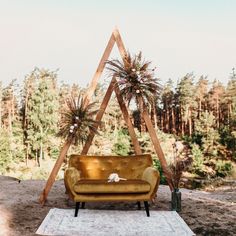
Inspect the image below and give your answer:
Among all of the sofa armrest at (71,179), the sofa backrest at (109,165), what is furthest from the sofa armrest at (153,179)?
the sofa armrest at (71,179)

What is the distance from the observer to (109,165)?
273 inches

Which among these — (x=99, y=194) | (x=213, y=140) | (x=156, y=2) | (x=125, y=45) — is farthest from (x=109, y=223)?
(x=213, y=140)

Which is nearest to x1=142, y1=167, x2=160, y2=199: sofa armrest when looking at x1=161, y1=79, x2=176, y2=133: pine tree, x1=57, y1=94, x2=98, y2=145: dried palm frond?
x1=57, y1=94, x2=98, y2=145: dried palm frond

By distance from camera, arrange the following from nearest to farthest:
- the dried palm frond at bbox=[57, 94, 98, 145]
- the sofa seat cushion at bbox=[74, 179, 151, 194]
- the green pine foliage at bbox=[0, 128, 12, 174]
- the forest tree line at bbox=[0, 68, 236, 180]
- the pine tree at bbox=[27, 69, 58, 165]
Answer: the sofa seat cushion at bbox=[74, 179, 151, 194]
the dried palm frond at bbox=[57, 94, 98, 145]
the green pine foliage at bbox=[0, 128, 12, 174]
the forest tree line at bbox=[0, 68, 236, 180]
the pine tree at bbox=[27, 69, 58, 165]

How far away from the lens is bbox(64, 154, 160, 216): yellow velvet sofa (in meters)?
5.91

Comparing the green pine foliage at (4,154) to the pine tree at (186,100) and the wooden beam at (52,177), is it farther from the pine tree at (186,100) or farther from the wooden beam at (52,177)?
the wooden beam at (52,177)

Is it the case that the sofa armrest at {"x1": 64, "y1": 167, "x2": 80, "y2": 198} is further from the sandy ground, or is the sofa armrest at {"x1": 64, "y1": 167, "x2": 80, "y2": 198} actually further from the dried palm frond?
the dried palm frond

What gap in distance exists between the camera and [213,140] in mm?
34125

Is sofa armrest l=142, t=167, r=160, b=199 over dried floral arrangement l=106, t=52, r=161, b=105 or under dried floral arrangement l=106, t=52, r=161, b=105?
under

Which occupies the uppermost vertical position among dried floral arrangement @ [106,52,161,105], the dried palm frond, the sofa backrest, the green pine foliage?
dried floral arrangement @ [106,52,161,105]

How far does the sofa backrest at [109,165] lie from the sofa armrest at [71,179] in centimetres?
38

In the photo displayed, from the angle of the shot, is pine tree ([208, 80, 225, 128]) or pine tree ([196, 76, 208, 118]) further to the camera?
pine tree ([196, 76, 208, 118])

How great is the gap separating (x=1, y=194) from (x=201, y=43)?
33.0m

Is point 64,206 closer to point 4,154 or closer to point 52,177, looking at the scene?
point 52,177
